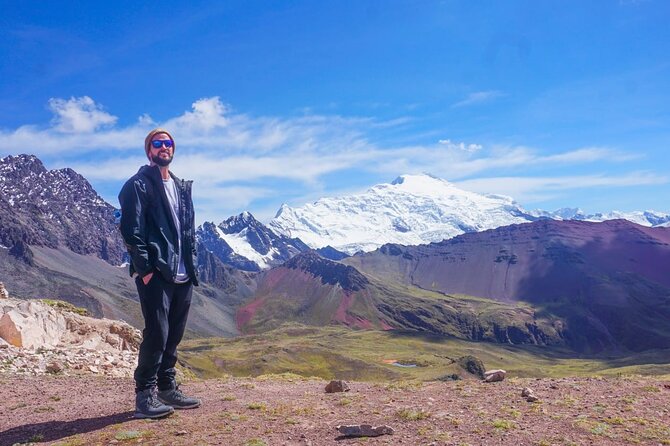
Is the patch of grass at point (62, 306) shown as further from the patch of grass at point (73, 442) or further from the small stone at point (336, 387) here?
the patch of grass at point (73, 442)

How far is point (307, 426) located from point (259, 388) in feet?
17.5

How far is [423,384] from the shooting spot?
1684 centimetres

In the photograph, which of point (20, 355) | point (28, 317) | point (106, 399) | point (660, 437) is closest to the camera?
point (660, 437)

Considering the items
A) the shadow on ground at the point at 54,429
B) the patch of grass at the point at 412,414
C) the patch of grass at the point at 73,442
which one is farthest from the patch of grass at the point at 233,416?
the patch of grass at the point at 412,414

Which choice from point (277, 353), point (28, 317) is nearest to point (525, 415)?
point (28, 317)

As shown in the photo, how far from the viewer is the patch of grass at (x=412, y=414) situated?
11805 millimetres

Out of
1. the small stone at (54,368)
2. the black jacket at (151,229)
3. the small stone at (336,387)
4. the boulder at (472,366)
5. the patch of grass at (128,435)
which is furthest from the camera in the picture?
the boulder at (472,366)

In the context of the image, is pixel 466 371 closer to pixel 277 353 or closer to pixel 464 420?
pixel 277 353

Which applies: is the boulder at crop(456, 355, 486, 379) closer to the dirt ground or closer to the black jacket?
the dirt ground

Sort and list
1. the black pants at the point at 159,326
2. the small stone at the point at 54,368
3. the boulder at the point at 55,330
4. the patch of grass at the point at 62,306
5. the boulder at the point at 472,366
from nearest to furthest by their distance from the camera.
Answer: the black pants at the point at 159,326, the small stone at the point at 54,368, the boulder at the point at 55,330, the patch of grass at the point at 62,306, the boulder at the point at 472,366

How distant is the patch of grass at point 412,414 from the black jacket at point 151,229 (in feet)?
18.7

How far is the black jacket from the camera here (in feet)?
36.1

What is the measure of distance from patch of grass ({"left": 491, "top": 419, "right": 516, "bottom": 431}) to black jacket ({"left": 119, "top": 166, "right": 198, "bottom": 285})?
24.4ft

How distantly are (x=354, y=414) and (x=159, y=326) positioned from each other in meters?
4.93
